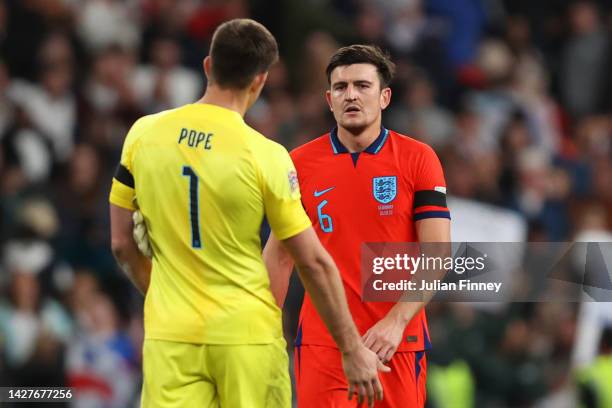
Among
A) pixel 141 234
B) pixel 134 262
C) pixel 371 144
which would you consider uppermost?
pixel 371 144

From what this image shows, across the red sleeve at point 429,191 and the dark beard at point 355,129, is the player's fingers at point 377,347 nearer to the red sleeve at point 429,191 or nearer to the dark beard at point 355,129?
the red sleeve at point 429,191

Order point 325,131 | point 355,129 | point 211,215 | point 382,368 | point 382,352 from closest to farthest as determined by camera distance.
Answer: point 211,215, point 382,368, point 382,352, point 355,129, point 325,131

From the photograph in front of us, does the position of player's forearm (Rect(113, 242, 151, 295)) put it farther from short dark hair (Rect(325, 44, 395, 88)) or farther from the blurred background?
the blurred background

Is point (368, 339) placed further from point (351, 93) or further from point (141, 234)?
point (141, 234)

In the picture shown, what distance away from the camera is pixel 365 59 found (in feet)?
22.0

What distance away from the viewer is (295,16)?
14.2 metres

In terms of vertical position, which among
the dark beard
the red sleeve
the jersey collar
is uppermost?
the dark beard

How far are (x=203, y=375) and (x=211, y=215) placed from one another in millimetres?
666

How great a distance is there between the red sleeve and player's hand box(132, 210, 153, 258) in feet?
5.34

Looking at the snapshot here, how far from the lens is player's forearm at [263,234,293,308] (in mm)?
6297

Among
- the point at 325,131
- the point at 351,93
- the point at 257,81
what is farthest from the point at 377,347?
the point at 325,131

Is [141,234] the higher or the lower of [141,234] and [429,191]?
the lower

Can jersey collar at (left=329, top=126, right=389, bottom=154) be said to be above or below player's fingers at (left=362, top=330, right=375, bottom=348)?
above

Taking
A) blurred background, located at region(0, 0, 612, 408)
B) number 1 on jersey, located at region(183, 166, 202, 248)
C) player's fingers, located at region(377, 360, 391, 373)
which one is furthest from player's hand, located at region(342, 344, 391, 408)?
blurred background, located at region(0, 0, 612, 408)
